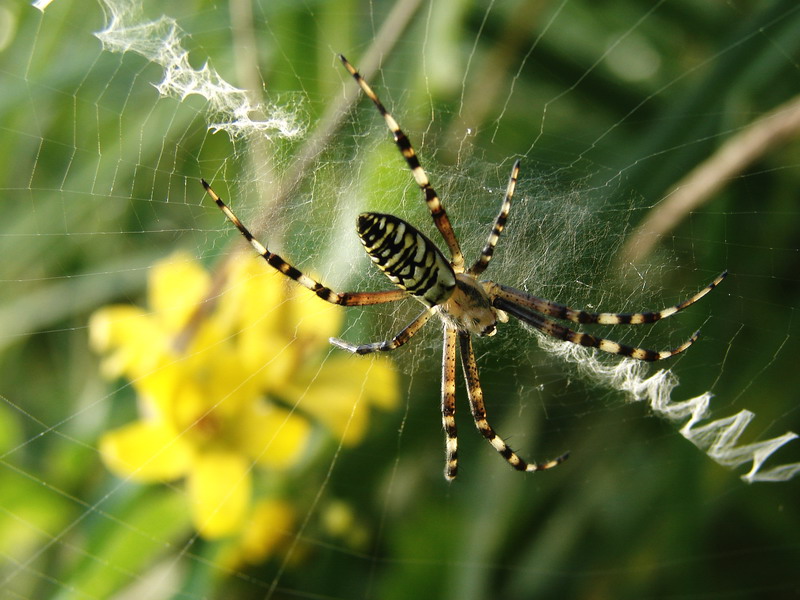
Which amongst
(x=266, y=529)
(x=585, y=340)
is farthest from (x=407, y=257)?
(x=266, y=529)

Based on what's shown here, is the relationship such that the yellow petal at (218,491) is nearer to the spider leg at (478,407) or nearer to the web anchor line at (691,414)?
the spider leg at (478,407)

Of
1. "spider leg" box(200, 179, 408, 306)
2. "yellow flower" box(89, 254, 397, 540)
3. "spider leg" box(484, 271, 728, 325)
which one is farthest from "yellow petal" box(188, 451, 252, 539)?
"spider leg" box(484, 271, 728, 325)

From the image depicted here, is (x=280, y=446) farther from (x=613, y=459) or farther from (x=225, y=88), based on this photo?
(x=613, y=459)

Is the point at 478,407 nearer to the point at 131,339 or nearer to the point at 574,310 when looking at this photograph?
the point at 574,310

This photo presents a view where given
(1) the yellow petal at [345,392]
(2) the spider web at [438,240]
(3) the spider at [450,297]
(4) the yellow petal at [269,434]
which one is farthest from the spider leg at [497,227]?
(4) the yellow petal at [269,434]

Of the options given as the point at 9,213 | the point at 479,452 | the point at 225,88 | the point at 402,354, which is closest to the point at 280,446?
the point at 402,354

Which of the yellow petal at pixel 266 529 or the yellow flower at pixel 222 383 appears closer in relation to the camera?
the yellow flower at pixel 222 383

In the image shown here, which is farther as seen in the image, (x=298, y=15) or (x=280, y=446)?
(x=298, y=15)
